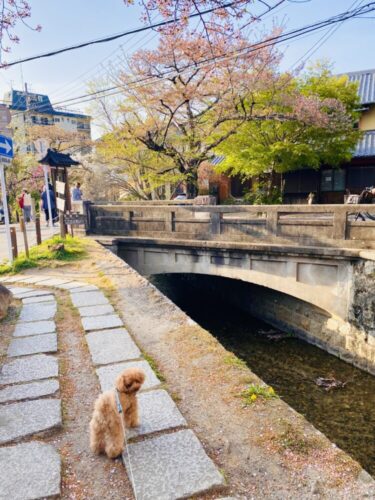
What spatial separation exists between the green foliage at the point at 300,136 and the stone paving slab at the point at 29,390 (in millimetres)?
12787

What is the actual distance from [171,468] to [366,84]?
22.3m

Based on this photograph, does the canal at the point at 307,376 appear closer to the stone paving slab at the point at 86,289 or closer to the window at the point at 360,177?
the stone paving slab at the point at 86,289

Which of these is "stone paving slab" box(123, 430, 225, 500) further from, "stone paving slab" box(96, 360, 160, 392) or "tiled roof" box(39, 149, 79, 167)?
"tiled roof" box(39, 149, 79, 167)

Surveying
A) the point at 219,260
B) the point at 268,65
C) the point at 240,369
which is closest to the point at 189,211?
the point at 219,260

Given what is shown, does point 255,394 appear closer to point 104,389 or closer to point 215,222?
point 104,389

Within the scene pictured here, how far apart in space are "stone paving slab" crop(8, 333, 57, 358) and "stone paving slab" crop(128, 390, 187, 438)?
5.40 ft

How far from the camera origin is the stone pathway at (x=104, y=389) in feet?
7.09

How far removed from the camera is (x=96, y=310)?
5492 millimetres

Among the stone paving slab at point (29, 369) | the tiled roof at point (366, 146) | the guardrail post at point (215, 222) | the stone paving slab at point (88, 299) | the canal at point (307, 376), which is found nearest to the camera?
the stone paving slab at point (29, 369)

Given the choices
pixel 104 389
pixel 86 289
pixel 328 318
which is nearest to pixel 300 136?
pixel 328 318

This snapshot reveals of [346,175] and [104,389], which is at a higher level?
[346,175]

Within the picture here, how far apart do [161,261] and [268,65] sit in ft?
29.5

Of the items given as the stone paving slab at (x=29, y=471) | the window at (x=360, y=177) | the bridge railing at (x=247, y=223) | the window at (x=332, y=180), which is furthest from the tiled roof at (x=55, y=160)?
the window at (x=360, y=177)

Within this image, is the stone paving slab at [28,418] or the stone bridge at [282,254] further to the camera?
the stone bridge at [282,254]
